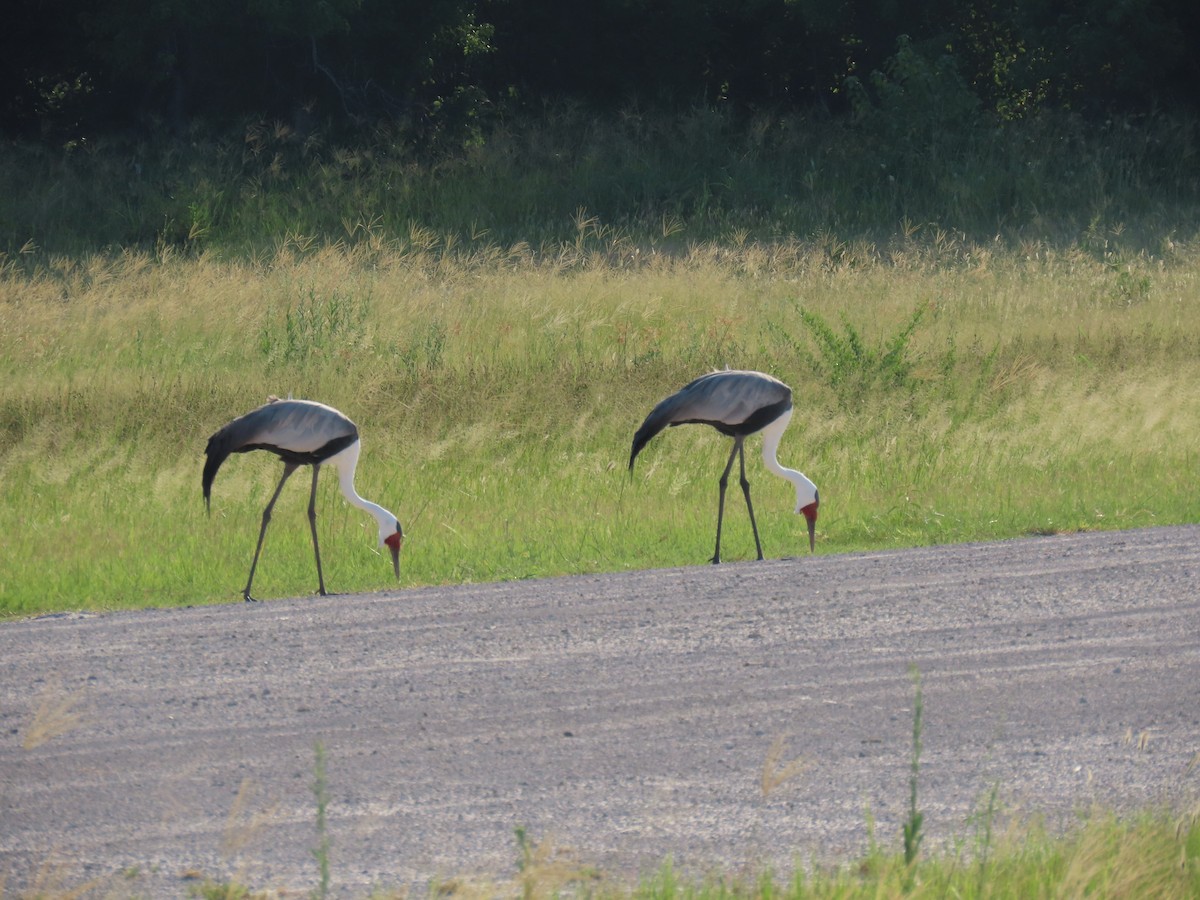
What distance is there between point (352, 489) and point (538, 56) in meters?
27.6

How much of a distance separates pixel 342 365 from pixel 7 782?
9.93m

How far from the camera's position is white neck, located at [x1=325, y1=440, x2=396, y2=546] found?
30.1 ft

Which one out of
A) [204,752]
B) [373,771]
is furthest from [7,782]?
[373,771]

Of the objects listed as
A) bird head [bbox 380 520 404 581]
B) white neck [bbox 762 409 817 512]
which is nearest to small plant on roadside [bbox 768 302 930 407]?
white neck [bbox 762 409 817 512]

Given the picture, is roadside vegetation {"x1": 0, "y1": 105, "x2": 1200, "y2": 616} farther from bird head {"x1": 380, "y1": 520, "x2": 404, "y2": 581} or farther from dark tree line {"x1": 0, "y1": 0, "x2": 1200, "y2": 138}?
dark tree line {"x1": 0, "y1": 0, "x2": 1200, "y2": 138}

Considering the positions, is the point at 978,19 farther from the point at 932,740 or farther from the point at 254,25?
the point at 932,740

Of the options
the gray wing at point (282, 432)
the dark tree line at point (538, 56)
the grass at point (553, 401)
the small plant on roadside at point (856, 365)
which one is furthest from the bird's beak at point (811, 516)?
the dark tree line at point (538, 56)

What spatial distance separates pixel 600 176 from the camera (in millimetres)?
27547

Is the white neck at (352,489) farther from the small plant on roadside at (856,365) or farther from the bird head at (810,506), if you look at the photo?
the small plant on roadside at (856,365)

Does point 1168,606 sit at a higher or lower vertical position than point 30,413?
higher

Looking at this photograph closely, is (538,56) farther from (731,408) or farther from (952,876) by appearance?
(952,876)

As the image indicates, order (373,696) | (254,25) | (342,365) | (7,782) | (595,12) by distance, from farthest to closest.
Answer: (595,12) < (254,25) < (342,365) < (373,696) < (7,782)

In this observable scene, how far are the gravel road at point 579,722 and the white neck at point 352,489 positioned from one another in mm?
705

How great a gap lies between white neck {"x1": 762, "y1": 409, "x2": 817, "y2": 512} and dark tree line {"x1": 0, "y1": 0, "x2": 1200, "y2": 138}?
802 inches
